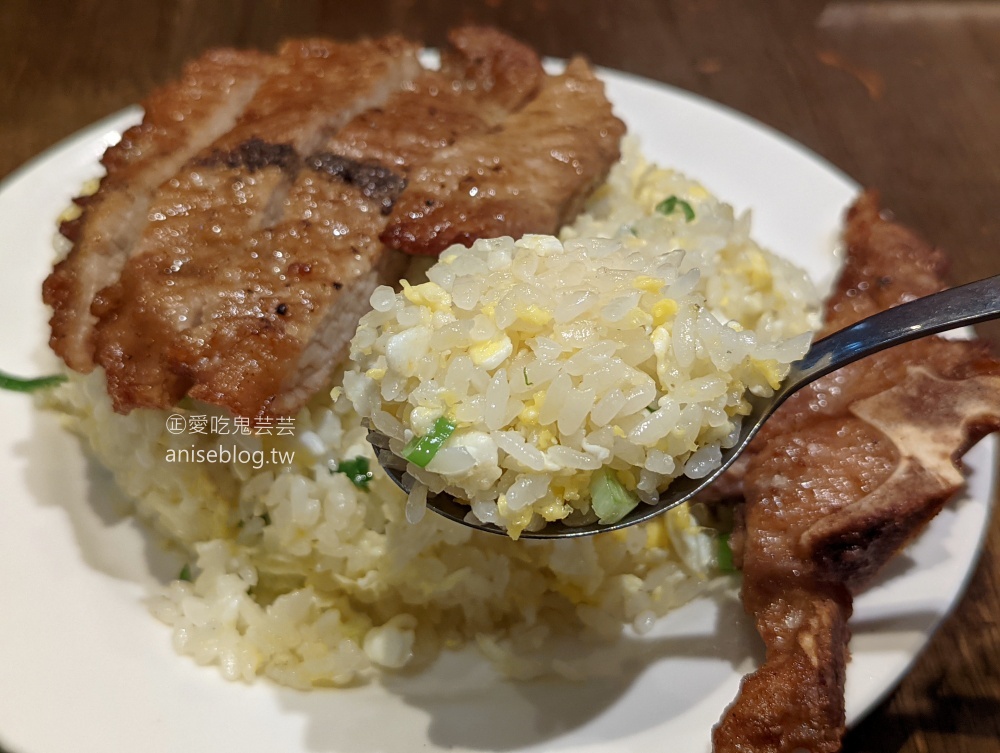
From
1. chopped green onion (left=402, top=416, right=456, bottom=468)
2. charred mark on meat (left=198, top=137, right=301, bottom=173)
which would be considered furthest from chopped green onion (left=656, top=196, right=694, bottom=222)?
chopped green onion (left=402, top=416, right=456, bottom=468)

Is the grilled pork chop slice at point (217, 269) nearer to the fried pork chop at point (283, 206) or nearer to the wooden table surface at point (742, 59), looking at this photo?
the fried pork chop at point (283, 206)

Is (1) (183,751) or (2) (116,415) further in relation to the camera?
(2) (116,415)

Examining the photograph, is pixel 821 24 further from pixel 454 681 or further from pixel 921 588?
pixel 454 681

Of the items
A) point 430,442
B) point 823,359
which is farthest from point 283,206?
point 823,359

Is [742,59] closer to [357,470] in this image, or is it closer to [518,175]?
[518,175]

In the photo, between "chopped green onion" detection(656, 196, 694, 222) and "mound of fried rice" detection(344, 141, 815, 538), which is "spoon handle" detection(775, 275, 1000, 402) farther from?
"chopped green onion" detection(656, 196, 694, 222)

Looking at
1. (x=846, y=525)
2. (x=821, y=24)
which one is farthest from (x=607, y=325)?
(x=821, y=24)

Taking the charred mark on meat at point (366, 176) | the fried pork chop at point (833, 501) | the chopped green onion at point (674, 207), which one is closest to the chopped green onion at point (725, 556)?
the fried pork chop at point (833, 501)
